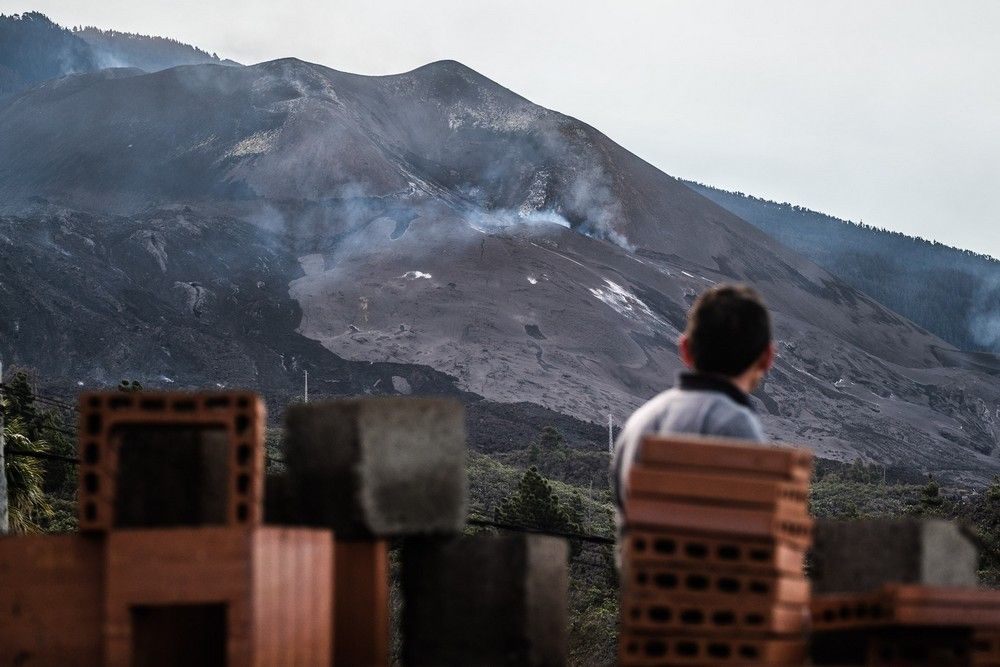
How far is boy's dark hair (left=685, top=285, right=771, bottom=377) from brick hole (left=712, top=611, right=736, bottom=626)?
2.62 ft

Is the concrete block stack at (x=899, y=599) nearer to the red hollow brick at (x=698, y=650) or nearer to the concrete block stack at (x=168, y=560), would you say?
the red hollow brick at (x=698, y=650)

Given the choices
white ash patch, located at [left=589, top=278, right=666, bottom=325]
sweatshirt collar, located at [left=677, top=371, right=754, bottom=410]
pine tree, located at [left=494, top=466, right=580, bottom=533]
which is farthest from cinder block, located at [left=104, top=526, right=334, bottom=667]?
white ash patch, located at [left=589, top=278, right=666, bottom=325]

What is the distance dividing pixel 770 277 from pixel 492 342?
132 ft

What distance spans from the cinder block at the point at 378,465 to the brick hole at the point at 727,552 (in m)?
1.17

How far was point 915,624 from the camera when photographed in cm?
424

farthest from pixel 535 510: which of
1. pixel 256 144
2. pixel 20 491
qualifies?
pixel 256 144

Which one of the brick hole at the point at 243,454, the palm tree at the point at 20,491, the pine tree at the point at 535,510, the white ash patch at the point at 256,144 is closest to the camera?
the brick hole at the point at 243,454

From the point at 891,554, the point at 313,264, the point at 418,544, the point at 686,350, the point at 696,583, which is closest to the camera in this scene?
the point at 696,583

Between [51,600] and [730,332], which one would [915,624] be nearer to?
[730,332]

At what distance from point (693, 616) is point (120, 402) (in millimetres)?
1784

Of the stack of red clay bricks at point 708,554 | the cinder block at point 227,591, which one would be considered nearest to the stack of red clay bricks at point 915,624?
the stack of red clay bricks at point 708,554

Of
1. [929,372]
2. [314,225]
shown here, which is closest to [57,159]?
[314,225]

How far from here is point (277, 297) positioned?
121688mm

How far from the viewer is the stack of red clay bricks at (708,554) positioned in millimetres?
4160
